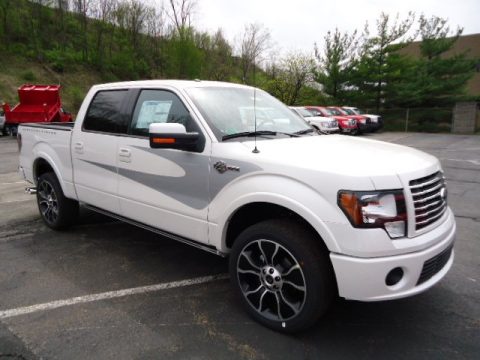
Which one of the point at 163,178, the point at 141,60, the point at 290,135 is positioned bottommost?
the point at 163,178

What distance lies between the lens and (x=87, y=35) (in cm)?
4138

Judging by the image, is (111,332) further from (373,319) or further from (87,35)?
(87,35)

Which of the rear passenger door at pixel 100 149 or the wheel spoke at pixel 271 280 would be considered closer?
the wheel spoke at pixel 271 280

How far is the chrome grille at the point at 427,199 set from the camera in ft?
8.72

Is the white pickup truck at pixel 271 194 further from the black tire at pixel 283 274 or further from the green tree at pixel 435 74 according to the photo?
the green tree at pixel 435 74

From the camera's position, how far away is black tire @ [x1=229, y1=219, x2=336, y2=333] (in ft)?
8.87

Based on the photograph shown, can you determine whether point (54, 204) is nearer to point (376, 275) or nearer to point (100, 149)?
point (100, 149)

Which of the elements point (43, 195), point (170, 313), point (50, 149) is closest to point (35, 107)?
point (43, 195)

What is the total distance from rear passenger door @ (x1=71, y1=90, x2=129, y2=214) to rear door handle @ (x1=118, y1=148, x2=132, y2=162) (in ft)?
0.35

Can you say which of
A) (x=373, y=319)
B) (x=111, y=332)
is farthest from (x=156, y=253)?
(x=373, y=319)

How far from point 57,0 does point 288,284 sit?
45.3 meters

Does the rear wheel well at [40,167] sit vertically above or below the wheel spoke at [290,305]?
above

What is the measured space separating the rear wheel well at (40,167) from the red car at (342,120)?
18.0 m

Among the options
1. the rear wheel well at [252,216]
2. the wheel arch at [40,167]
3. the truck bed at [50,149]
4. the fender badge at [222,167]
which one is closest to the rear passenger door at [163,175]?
the fender badge at [222,167]
